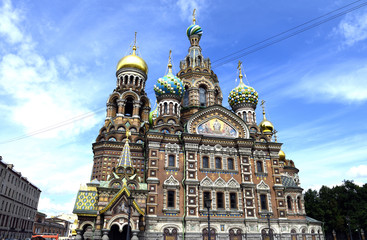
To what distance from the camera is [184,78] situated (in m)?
30.6

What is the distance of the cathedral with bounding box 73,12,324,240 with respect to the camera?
19.4m

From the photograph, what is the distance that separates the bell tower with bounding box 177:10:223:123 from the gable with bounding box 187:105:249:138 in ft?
11.6

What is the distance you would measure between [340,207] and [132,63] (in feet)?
109

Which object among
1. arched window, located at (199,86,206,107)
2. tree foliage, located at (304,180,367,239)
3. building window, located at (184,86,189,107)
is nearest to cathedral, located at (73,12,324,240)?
building window, located at (184,86,189,107)

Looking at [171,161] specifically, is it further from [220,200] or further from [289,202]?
[289,202]

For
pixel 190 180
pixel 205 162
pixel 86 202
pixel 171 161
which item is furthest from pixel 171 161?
pixel 86 202

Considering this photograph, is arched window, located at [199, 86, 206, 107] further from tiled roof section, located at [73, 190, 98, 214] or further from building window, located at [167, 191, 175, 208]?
tiled roof section, located at [73, 190, 98, 214]

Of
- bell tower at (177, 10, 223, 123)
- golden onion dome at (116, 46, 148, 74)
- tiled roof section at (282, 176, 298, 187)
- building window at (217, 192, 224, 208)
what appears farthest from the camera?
golden onion dome at (116, 46, 148, 74)

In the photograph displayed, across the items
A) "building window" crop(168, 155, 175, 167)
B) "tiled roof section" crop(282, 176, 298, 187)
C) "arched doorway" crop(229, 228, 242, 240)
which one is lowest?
"arched doorway" crop(229, 228, 242, 240)

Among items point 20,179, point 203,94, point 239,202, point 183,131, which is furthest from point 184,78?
point 20,179

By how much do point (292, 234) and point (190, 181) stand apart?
9047mm

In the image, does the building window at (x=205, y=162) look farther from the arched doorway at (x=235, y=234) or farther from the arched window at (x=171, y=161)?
the arched doorway at (x=235, y=234)

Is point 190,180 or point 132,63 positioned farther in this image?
point 132,63

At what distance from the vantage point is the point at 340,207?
39156mm
